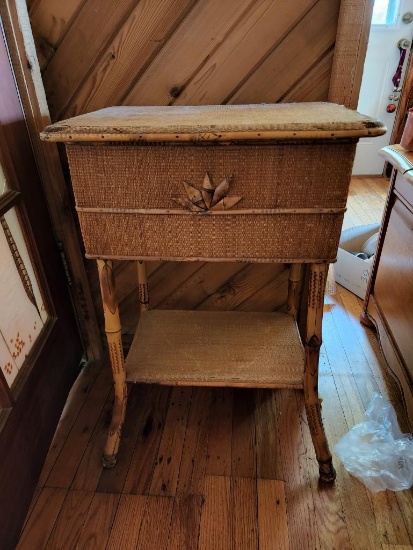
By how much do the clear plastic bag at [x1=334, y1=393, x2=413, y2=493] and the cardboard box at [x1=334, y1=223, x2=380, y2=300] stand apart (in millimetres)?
701

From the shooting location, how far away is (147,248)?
838 mm

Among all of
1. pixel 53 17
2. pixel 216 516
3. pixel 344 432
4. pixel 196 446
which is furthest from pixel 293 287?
pixel 53 17

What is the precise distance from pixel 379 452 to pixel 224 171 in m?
0.89

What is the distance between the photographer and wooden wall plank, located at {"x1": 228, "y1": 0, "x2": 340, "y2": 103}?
981 millimetres

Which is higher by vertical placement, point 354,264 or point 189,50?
point 189,50

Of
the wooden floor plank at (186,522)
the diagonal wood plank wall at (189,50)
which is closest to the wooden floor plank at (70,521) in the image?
the wooden floor plank at (186,522)

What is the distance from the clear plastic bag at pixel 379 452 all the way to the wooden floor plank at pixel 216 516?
1.14ft

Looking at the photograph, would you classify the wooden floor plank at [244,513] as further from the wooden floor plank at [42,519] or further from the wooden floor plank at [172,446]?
the wooden floor plank at [42,519]

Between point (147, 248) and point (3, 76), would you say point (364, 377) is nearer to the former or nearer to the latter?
point (147, 248)

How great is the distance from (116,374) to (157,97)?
2.51 feet

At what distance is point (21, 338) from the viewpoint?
3.47 feet

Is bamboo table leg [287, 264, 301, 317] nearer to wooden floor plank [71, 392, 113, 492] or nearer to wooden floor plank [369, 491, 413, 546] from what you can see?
wooden floor plank [369, 491, 413, 546]

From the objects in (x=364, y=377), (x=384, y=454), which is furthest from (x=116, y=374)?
(x=364, y=377)

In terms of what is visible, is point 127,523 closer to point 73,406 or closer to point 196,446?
point 196,446
